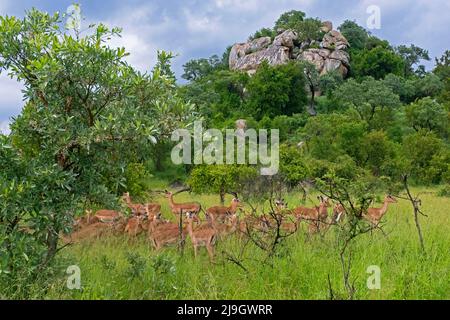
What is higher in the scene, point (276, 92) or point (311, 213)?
point (276, 92)

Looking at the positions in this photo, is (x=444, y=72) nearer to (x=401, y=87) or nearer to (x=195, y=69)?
(x=401, y=87)

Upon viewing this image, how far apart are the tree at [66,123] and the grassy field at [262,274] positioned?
778 mm

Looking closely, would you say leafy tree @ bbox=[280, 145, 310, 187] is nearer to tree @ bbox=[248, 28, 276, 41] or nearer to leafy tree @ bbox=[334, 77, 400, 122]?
leafy tree @ bbox=[334, 77, 400, 122]

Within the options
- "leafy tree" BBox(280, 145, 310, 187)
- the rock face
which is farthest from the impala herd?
the rock face

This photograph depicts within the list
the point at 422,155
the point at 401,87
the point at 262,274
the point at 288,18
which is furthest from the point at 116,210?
the point at 288,18

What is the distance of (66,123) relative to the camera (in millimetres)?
5789

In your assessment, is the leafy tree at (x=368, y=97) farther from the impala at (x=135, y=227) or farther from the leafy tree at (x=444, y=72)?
the impala at (x=135, y=227)

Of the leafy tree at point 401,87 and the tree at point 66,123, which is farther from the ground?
the leafy tree at point 401,87

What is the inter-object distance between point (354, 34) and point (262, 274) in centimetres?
8152

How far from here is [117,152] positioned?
20.4 ft

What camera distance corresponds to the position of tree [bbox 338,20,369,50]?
8162 cm

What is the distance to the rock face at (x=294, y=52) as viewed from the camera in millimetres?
69619

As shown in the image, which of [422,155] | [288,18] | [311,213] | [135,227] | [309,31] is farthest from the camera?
[288,18]

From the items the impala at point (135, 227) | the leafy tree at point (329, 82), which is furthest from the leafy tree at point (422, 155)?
the leafy tree at point (329, 82)
